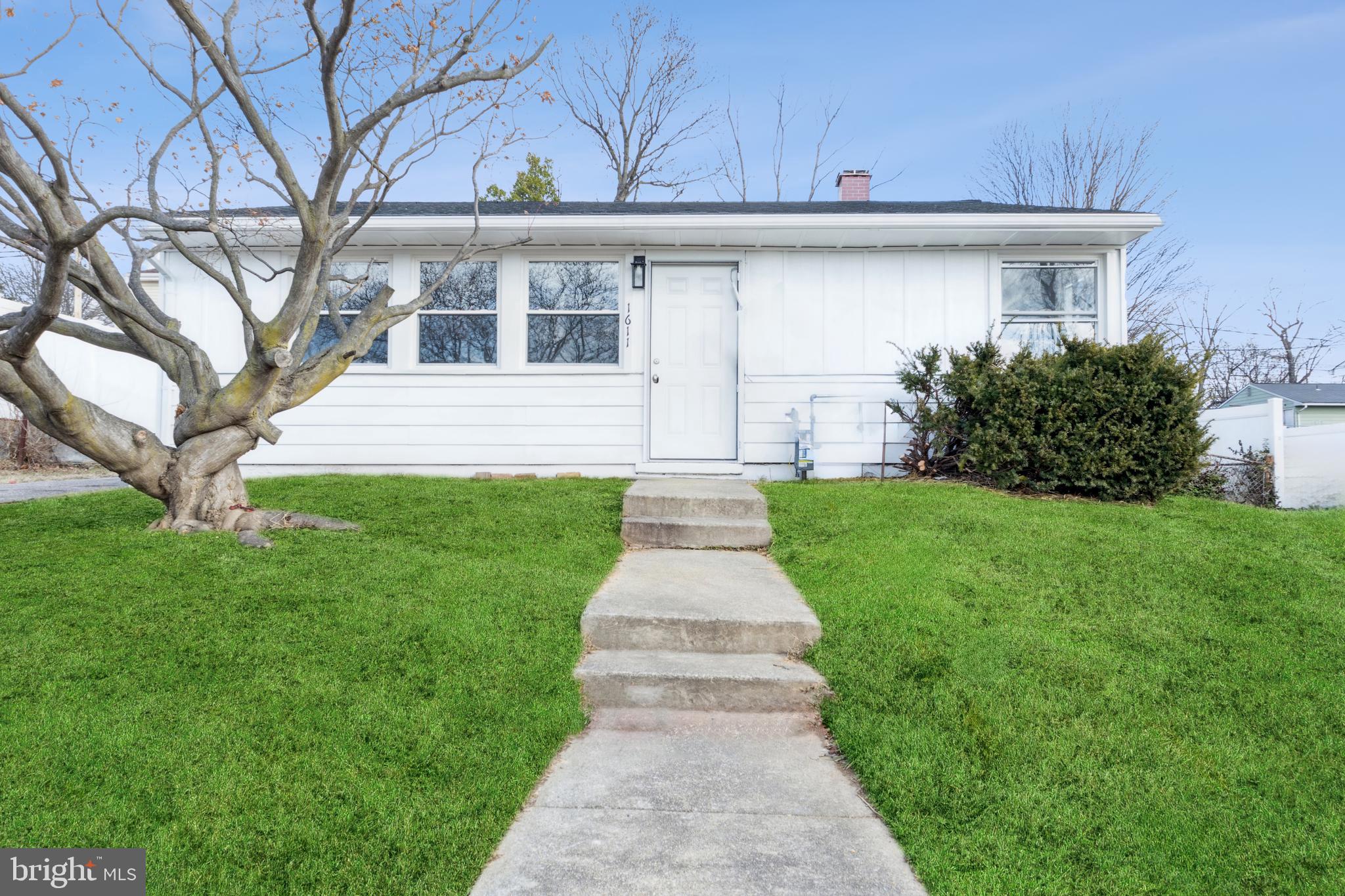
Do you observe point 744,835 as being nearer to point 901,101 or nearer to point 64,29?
point 64,29

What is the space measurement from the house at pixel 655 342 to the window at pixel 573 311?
2 centimetres

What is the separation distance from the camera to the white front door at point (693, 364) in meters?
8.21

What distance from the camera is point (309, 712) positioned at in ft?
9.36

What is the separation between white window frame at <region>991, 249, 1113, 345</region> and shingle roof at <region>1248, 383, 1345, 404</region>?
10509 mm

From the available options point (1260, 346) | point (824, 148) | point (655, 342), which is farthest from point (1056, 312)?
point (1260, 346)

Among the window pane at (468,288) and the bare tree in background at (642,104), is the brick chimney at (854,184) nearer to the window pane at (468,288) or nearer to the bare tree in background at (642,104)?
the window pane at (468,288)

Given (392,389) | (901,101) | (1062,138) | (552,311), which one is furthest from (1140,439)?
(1062,138)

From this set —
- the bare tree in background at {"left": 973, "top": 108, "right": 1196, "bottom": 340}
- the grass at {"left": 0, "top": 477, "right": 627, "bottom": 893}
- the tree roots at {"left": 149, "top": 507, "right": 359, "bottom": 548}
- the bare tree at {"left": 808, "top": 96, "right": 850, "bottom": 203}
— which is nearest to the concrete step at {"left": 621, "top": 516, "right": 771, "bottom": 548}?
the grass at {"left": 0, "top": 477, "right": 627, "bottom": 893}

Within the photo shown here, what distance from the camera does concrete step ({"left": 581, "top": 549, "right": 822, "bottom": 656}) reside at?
3756 millimetres

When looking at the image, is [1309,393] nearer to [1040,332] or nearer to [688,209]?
[1040,332]

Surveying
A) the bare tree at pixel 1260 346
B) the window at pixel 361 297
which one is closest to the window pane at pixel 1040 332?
the window at pixel 361 297

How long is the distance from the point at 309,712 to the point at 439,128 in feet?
15.0

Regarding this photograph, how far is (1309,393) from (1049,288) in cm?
1314

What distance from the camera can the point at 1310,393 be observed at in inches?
658
